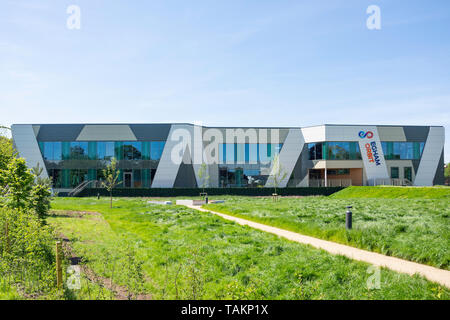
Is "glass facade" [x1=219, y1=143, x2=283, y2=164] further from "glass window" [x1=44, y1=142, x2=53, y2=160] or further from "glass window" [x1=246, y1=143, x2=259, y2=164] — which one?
"glass window" [x1=44, y1=142, x2=53, y2=160]

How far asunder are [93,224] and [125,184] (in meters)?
28.4

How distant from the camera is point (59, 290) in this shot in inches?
237

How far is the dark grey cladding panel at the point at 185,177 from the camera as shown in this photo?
142 feet

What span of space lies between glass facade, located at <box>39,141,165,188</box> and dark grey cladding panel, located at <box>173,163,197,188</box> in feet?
11.4

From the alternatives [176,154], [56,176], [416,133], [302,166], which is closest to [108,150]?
[56,176]

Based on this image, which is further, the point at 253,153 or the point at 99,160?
the point at 253,153

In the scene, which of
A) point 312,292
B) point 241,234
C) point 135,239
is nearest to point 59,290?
point 312,292

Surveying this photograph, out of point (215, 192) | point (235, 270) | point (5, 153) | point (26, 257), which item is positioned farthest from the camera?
point (215, 192)

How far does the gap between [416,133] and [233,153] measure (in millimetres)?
26261

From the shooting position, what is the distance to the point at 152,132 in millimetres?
44250

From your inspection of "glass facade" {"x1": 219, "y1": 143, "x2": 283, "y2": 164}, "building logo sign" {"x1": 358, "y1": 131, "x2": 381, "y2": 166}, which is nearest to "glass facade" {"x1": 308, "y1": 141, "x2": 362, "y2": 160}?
"building logo sign" {"x1": 358, "y1": 131, "x2": 381, "y2": 166}

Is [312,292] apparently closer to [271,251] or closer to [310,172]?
[271,251]

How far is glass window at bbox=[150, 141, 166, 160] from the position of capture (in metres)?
44.0

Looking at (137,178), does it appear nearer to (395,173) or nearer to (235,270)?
(395,173)
